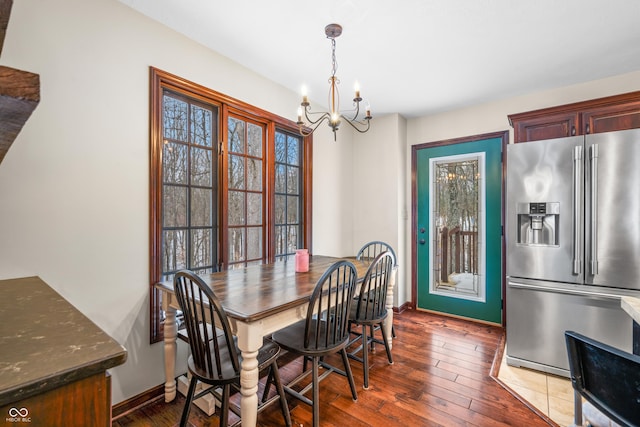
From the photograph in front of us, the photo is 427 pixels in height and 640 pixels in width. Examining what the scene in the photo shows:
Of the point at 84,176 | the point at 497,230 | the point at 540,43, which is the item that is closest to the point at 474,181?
the point at 497,230

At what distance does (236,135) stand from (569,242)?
2947 mm

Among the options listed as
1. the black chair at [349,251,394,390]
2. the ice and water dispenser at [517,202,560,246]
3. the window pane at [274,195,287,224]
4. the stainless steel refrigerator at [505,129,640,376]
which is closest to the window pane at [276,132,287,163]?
the window pane at [274,195,287,224]

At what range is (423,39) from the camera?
2256mm

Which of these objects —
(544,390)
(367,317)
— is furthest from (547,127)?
(367,317)

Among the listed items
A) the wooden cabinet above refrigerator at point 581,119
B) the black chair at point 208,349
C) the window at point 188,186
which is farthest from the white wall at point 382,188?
the black chair at point 208,349

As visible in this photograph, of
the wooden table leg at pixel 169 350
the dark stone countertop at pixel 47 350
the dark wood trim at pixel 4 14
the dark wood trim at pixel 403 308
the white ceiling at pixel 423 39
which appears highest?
the white ceiling at pixel 423 39

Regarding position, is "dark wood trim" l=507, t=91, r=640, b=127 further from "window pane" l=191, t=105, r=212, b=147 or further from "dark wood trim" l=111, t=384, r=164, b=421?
"dark wood trim" l=111, t=384, r=164, b=421

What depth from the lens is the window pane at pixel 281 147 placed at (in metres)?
3.17

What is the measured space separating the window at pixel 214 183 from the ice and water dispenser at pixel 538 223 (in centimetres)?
218

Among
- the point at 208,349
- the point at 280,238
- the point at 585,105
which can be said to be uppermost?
the point at 585,105

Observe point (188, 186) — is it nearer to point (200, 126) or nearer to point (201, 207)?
point (201, 207)

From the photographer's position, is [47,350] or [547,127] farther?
[547,127]

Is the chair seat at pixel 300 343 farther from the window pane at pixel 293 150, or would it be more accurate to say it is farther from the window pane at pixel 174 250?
the window pane at pixel 293 150

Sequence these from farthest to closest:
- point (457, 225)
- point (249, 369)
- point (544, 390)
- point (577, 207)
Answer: point (457, 225), point (577, 207), point (544, 390), point (249, 369)
